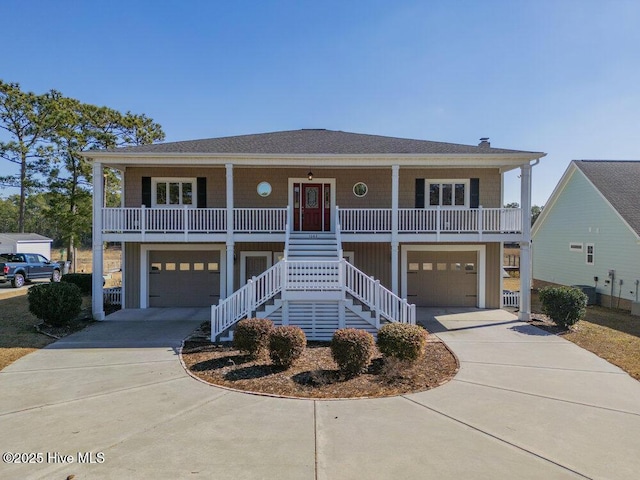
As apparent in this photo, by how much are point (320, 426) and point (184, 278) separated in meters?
10.1

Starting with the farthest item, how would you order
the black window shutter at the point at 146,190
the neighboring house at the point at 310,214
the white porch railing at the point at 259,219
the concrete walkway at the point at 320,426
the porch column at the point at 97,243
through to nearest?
the black window shutter at the point at 146,190 < the white porch railing at the point at 259,219 < the neighboring house at the point at 310,214 < the porch column at the point at 97,243 < the concrete walkway at the point at 320,426

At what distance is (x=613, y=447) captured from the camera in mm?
4453

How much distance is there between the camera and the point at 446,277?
45.1ft

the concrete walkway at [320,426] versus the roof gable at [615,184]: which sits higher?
the roof gable at [615,184]

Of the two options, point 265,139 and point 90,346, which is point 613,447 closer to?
point 90,346

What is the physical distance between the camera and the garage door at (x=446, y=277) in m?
13.7

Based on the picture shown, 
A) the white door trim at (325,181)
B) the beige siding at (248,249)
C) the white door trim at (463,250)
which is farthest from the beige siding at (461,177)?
the beige siding at (248,249)

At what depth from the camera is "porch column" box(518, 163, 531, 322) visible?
11656 mm

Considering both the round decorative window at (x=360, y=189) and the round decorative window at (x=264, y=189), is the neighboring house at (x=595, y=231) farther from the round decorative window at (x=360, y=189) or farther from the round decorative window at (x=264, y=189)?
the round decorative window at (x=264, y=189)

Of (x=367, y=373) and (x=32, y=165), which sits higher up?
(x=32, y=165)

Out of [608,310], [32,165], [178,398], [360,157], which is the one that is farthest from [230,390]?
[32,165]

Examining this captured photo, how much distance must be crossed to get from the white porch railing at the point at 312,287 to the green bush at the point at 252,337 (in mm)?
1680

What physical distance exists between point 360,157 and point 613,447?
9.08 meters

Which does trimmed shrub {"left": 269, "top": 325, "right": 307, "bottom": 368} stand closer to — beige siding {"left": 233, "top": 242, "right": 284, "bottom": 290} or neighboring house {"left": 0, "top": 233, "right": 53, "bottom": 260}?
beige siding {"left": 233, "top": 242, "right": 284, "bottom": 290}
